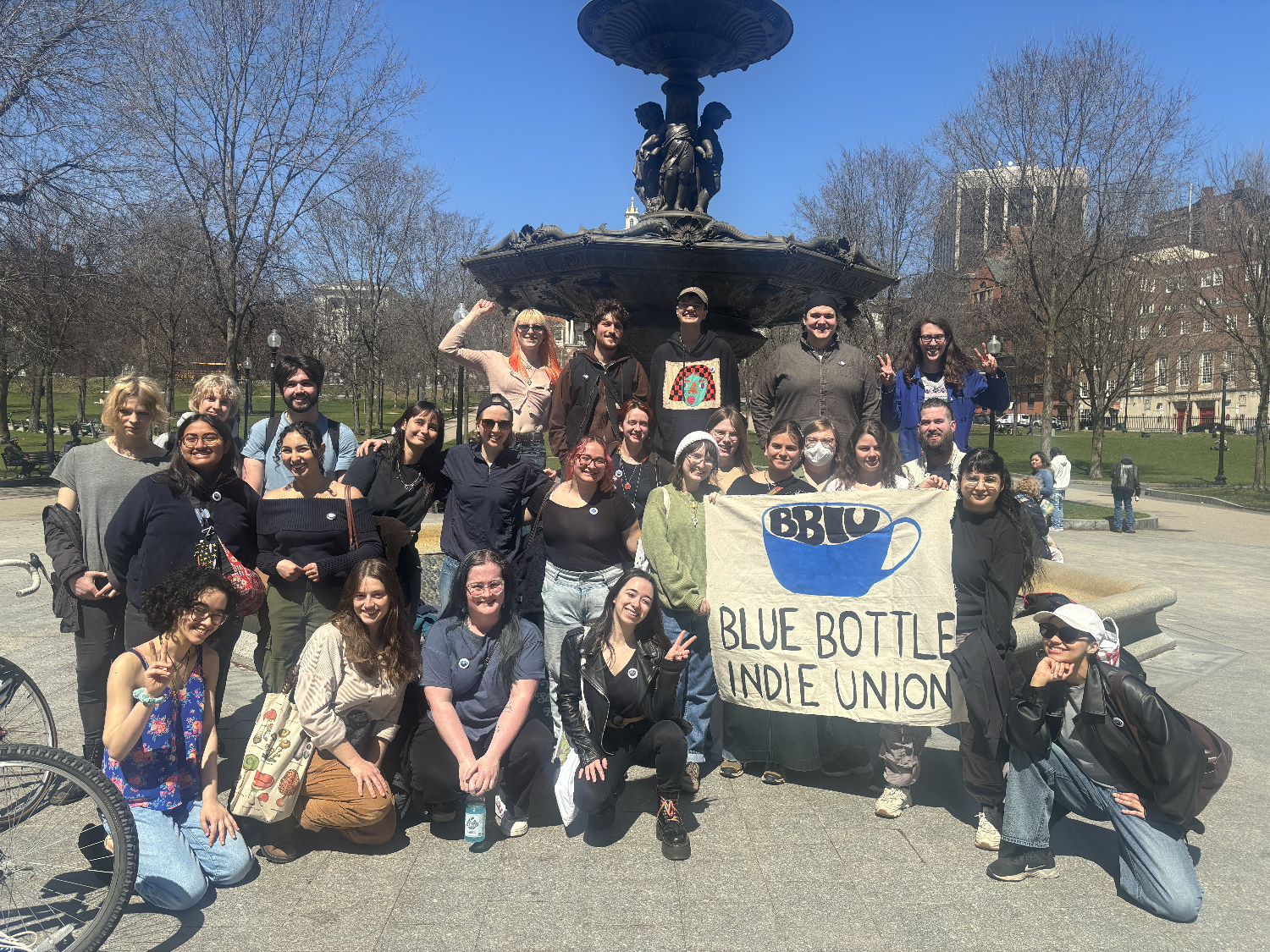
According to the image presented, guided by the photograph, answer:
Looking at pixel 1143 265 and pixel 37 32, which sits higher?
pixel 37 32

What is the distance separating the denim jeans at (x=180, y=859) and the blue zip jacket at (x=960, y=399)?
4.13m

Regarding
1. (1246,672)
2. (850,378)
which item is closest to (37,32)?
(850,378)

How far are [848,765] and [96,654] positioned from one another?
3646mm

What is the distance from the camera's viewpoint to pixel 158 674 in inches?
137

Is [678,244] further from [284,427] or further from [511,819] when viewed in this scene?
[511,819]

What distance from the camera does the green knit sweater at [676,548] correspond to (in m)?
4.43

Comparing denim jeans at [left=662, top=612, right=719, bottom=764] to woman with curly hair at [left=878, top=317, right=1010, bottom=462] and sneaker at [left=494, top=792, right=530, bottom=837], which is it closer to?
sneaker at [left=494, top=792, right=530, bottom=837]

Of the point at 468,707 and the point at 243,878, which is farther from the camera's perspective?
the point at 468,707

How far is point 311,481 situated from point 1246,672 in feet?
21.8

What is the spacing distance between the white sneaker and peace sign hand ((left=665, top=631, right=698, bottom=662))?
1.44 meters

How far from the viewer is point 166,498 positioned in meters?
3.92

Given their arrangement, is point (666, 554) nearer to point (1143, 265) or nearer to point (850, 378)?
point (850, 378)

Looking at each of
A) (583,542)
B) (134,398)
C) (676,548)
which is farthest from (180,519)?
(676,548)

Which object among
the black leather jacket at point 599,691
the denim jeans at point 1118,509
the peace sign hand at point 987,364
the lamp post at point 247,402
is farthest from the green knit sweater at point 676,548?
the denim jeans at point 1118,509
